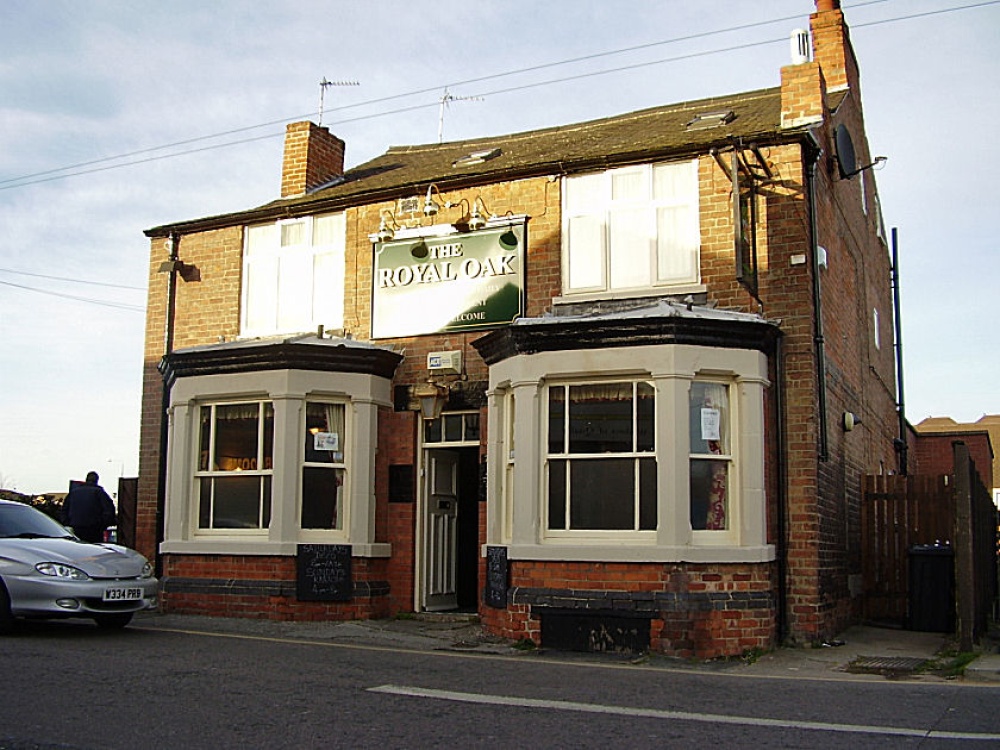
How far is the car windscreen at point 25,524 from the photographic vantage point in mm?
10891

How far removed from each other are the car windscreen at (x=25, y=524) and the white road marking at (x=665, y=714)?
5.23 m

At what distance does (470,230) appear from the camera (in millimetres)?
13703

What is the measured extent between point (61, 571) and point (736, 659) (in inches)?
264

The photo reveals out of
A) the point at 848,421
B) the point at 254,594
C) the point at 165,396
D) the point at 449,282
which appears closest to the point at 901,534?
the point at 848,421

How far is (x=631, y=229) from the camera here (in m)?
12.8

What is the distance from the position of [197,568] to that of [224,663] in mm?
4873

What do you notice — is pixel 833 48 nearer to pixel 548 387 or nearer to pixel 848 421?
pixel 848 421

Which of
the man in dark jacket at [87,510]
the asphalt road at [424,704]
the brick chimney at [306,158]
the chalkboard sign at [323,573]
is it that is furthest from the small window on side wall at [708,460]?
the brick chimney at [306,158]

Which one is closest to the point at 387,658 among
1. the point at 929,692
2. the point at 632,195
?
the point at 929,692

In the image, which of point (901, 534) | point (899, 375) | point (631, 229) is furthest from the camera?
point (899, 375)

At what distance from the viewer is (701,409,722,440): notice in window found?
11.2m

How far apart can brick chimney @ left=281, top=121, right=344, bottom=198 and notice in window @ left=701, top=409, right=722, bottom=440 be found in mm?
8550

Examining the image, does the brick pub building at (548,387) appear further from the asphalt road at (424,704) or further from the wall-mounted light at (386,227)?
the asphalt road at (424,704)

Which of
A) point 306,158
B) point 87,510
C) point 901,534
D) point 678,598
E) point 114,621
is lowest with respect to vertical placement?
point 114,621
